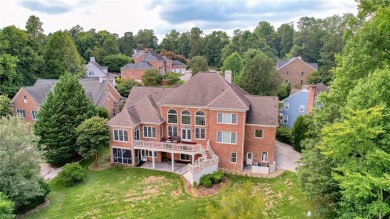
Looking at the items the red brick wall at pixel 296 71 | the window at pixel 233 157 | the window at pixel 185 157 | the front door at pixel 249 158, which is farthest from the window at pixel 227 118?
the red brick wall at pixel 296 71

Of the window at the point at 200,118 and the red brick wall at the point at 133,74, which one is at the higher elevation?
the red brick wall at the point at 133,74

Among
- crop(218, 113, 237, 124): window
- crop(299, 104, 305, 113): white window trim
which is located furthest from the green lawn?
crop(299, 104, 305, 113): white window trim

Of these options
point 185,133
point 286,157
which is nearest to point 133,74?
point 185,133

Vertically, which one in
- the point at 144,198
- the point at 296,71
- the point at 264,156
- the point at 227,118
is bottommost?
the point at 144,198

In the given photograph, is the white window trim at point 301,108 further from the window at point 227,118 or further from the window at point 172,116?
the window at point 172,116

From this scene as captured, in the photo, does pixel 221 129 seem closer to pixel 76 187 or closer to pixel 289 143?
pixel 289 143

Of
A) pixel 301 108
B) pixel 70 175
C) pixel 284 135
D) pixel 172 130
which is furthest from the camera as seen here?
pixel 301 108

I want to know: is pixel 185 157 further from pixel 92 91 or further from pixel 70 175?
pixel 92 91
